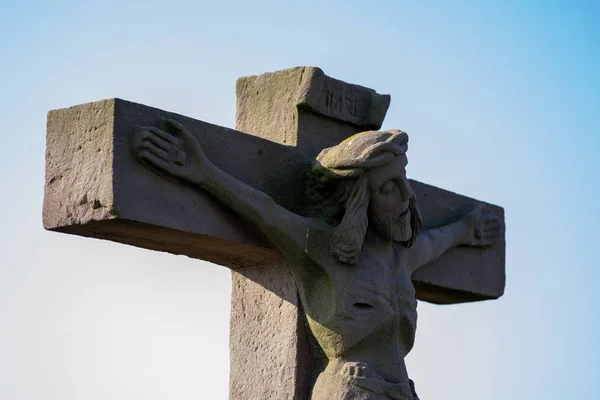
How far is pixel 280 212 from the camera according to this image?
8555mm

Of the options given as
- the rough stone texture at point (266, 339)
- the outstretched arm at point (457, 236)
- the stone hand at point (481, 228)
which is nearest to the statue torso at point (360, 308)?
the rough stone texture at point (266, 339)

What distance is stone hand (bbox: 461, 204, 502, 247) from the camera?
9.97m

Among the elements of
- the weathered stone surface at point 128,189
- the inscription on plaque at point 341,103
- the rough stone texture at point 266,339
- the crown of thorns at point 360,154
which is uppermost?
the inscription on plaque at point 341,103

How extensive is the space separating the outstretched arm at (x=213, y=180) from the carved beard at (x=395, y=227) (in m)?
0.39

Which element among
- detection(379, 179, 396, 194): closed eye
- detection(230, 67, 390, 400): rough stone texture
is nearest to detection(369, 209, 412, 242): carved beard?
detection(379, 179, 396, 194): closed eye

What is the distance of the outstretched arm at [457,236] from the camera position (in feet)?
30.7

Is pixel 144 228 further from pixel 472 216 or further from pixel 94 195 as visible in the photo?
pixel 472 216

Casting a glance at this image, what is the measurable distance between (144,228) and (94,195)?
0.30m

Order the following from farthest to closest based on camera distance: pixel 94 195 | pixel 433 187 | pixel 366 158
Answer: pixel 433 187 → pixel 366 158 → pixel 94 195

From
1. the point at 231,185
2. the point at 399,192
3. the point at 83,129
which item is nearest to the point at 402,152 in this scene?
the point at 399,192

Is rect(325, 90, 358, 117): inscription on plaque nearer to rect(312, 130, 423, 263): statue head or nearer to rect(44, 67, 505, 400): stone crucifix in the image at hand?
rect(44, 67, 505, 400): stone crucifix

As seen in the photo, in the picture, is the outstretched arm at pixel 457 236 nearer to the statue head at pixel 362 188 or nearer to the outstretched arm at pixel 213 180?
the statue head at pixel 362 188

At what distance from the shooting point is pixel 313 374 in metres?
8.65

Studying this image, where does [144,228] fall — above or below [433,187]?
below
